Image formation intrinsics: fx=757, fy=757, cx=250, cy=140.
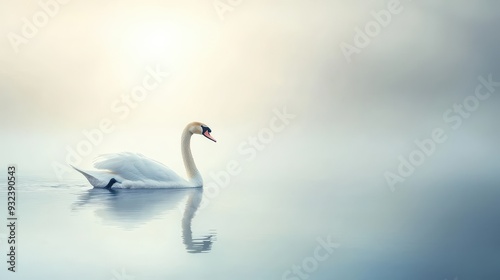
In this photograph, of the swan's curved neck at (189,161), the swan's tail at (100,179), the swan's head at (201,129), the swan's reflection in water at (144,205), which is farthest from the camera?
the swan's head at (201,129)

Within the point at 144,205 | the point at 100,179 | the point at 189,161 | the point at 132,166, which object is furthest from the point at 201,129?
the point at 144,205

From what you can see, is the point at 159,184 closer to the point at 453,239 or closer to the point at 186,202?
the point at 186,202

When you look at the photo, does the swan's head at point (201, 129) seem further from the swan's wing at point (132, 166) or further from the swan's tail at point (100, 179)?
the swan's tail at point (100, 179)

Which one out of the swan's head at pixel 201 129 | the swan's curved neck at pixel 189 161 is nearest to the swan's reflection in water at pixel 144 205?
the swan's curved neck at pixel 189 161

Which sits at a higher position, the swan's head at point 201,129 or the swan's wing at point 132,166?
the swan's head at point 201,129

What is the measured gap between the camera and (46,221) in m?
6.52

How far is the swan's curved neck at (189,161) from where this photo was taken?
9.29 metres

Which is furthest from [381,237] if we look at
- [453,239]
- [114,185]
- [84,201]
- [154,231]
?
[114,185]

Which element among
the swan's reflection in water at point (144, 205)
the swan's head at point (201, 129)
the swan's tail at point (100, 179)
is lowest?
the swan's reflection in water at point (144, 205)

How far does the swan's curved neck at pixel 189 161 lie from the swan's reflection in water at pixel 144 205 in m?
0.22

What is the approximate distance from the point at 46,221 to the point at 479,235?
11.9ft

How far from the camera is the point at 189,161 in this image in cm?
955

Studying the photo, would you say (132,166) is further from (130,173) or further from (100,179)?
(100,179)

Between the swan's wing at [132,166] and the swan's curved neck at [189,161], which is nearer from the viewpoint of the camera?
the swan's wing at [132,166]
